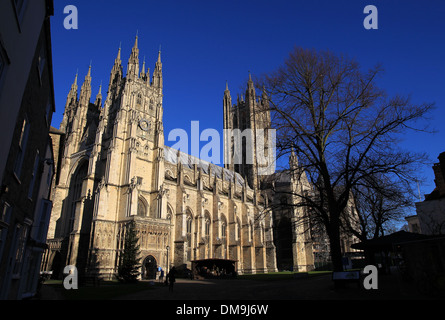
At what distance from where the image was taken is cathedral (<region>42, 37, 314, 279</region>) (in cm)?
2923

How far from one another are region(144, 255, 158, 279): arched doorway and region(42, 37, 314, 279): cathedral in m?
0.10

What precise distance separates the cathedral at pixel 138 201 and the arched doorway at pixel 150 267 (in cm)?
10

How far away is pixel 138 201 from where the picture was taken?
108 feet

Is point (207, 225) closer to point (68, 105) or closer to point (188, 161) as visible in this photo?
point (188, 161)

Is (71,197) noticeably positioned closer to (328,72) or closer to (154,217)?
(154,217)

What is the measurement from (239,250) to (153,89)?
2672cm

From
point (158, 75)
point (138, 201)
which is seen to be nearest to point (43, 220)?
point (138, 201)

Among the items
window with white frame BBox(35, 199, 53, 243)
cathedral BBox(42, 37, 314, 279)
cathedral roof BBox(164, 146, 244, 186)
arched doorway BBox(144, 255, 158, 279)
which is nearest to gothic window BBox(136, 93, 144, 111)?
cathedral BBox(42, 37, 314, 279)

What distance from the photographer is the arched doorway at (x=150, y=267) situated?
29225 millimetres

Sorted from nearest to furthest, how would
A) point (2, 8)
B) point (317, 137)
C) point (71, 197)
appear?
point (2, 8), point (317, 137), point (71, 197)

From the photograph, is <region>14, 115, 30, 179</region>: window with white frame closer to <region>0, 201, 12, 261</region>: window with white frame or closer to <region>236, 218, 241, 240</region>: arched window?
<region>0, 201, 12, 261</region>: window with white frame

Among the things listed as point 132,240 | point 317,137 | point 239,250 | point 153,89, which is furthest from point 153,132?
Result: point 317,137

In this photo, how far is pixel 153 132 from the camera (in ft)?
123

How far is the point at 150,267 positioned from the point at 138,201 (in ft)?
24.9
